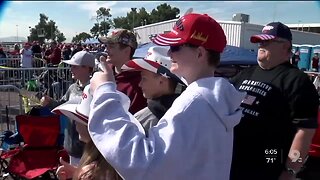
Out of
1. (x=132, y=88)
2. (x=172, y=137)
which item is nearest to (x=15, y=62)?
(x=132, y=88)

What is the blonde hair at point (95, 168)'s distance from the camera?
154 cm

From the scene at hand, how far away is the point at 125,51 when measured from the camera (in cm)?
325

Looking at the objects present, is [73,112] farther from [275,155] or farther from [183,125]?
[275,155]

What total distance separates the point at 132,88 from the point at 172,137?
158 cm

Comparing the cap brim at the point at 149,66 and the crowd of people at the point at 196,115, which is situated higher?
the cap brim at the point at 149,66

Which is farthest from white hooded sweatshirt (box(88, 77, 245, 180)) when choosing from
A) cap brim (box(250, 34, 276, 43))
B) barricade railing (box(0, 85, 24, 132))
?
barricade railing (box(0, 85, 24, 132))

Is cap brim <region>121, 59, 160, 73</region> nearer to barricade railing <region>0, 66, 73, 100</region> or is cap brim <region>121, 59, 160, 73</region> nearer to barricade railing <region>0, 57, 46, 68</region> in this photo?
barricade railing <region>0, 66, 73, 100</region>

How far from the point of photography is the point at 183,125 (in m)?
1.21

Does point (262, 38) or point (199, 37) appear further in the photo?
point (262, 38)

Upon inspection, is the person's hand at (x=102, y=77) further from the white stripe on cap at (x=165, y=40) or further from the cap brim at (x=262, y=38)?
the cap brim at (x=262, y=38)

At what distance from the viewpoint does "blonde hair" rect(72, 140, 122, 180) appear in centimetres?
154

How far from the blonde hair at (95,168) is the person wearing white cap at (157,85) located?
0.98 ft

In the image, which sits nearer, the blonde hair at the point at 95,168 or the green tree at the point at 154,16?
the blonde hair at the point at 95,168

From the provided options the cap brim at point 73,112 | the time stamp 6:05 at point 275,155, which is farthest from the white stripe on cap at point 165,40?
the time stamp 6:05 at point 275,155
